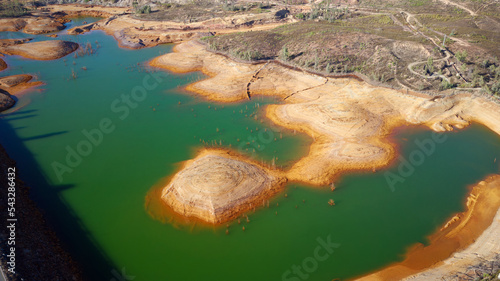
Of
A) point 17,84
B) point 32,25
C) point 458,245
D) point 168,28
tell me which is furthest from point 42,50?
point 458,245

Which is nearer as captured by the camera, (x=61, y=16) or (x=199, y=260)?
(x=199, y=260)

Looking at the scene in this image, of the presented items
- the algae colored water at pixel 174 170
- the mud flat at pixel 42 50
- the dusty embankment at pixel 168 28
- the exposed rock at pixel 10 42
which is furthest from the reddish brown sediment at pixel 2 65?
the dusty embankment at pixel 168 28

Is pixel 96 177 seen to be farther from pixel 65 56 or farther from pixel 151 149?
pixel 65 56

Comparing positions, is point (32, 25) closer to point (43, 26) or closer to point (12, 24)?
point (43, 26)

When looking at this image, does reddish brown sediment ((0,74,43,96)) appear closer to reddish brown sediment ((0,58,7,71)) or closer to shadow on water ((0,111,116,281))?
reddish brown sediment ((0,58,7,71))

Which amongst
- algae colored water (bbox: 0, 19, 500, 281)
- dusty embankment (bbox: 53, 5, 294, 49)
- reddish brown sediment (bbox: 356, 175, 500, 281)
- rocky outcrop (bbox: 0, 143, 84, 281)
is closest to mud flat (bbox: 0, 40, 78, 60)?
dusty embankment (bbox: 53, 5, 294, 49)

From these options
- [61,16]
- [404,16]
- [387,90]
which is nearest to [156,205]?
[387,90]

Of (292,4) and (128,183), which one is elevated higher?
(292,4)
